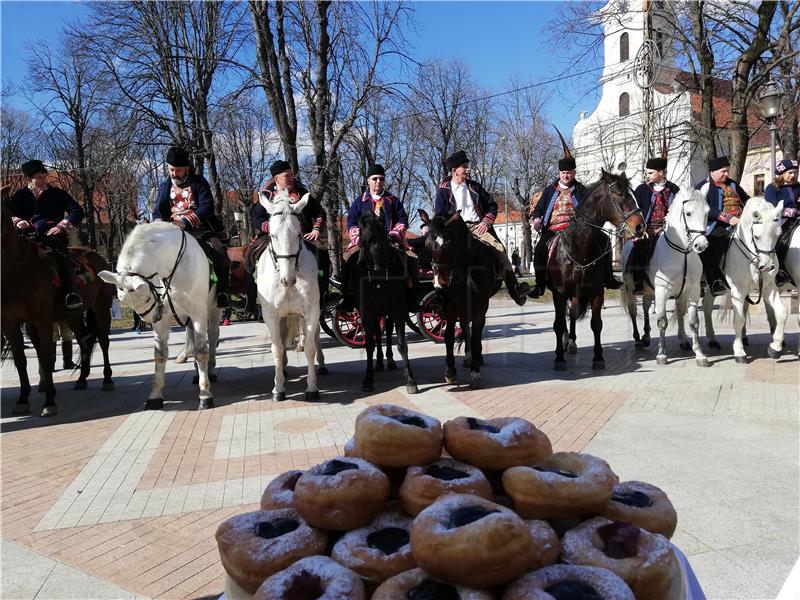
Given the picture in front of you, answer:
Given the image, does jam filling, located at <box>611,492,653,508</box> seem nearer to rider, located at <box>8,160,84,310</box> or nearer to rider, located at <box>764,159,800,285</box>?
rider, located at <box>8,160,84,310</box>

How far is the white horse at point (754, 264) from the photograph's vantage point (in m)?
7.96

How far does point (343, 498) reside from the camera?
188 centimetres

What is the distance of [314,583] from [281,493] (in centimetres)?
59

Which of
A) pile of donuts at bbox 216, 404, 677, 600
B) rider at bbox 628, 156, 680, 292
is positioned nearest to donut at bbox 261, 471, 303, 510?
pile of donuts at bbox 216, 404, 677, 600

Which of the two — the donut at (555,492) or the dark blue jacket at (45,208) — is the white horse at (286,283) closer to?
the dark blue jacket at (45,208)

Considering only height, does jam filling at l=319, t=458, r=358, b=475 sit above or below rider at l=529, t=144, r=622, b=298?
below

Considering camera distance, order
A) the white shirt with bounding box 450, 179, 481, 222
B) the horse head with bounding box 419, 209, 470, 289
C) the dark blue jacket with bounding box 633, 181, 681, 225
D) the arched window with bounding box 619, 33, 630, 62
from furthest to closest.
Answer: the arched window with bounding box 619, 33, 630, 62 → the dark blue jacket with bounding box 633, 181, 681, 225 → the white shirt with bounding box 450, 179, 481, 222 → the horse head with bounding box 419, 209, 470, 289

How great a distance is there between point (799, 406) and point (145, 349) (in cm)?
1277

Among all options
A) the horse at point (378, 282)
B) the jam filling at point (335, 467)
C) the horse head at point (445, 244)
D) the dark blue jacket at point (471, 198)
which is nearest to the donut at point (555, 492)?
the jam filling at point (335, 467)

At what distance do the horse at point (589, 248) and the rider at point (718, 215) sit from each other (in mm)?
2010

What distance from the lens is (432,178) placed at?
126 ft

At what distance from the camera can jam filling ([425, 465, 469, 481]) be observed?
2.02m

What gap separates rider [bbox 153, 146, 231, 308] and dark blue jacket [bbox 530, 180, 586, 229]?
16.9 feet

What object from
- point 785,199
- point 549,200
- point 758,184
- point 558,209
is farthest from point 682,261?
point 758,184
